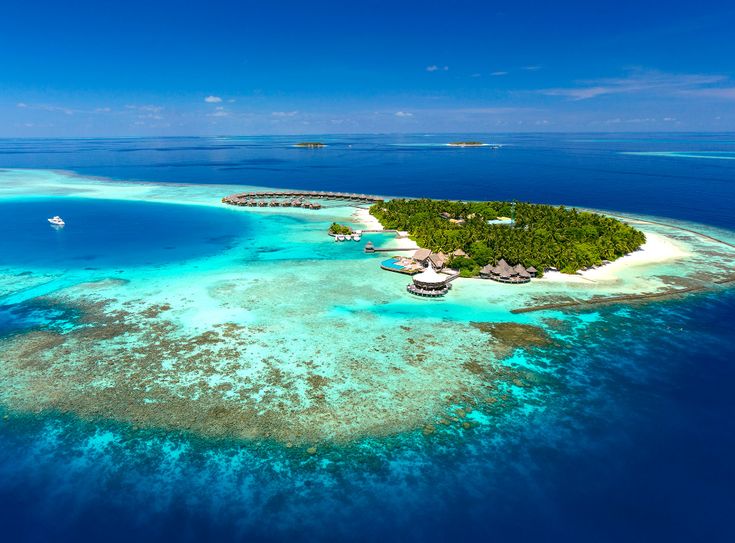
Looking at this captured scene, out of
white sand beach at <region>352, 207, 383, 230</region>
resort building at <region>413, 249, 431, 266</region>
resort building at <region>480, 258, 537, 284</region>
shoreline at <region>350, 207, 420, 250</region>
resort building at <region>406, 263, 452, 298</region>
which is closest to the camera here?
resort building at <region>406, 263, 452, 298</region>

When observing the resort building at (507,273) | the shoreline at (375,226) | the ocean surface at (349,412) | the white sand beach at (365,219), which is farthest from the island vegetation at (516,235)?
the ocean surface at (349,412)

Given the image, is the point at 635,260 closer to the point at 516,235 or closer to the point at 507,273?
the point at 516,235

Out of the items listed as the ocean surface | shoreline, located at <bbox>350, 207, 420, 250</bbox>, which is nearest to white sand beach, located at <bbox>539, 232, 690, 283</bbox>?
the ocean surface

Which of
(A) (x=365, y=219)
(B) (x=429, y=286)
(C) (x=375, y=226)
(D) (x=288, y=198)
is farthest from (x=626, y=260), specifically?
(D) (x=288, y=198)

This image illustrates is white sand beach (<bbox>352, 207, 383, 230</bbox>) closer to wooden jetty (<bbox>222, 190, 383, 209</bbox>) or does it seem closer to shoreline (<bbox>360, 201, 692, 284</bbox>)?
shoreline (<bbox>360, 201, 692, 284</bbox>)

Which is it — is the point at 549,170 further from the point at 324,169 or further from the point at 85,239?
the point at 85,239

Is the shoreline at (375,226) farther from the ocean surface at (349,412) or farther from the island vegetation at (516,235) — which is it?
the ocean surface at (349,412)
